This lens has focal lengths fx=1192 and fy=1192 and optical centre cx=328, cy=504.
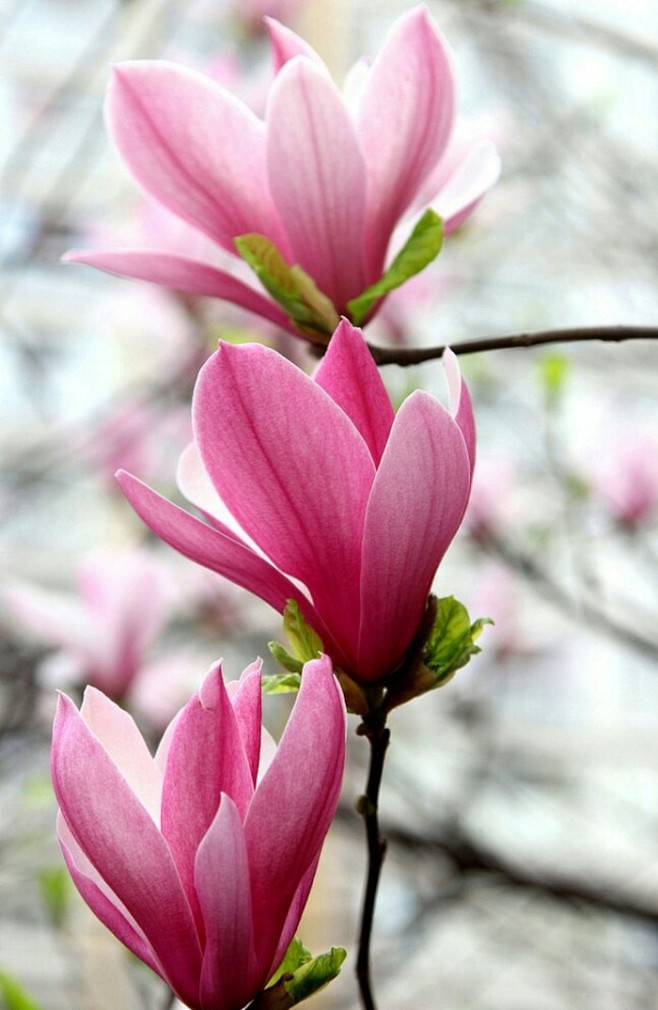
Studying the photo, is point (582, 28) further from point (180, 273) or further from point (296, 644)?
point (296, 644)

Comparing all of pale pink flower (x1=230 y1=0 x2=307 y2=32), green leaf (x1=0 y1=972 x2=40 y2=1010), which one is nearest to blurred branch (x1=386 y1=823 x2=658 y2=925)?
green leaf (x1=0 y1=972 x2=40 y2=1010)

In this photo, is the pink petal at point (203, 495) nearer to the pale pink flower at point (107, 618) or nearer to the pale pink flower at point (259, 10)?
the pale pink flower at point (107, 618)

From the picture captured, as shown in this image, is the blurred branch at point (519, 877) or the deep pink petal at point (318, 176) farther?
the blurred branch at point (519, 877)

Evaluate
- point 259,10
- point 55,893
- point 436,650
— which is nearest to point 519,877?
point 55,893

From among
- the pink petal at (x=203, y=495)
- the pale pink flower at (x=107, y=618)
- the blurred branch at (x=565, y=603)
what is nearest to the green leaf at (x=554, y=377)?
the blurred branch at (x=565, y=603)

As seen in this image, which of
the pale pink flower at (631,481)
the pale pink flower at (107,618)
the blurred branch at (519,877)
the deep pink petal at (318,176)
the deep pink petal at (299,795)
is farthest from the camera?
the pale pink flower at (631,481)

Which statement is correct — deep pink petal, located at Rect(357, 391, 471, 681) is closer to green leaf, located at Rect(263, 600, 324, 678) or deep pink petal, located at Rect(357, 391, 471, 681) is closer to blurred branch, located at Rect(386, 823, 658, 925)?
green leaf, located at Rect(263, 600, 324, 678)

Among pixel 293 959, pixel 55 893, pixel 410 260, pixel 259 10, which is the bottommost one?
pixel 55 893
